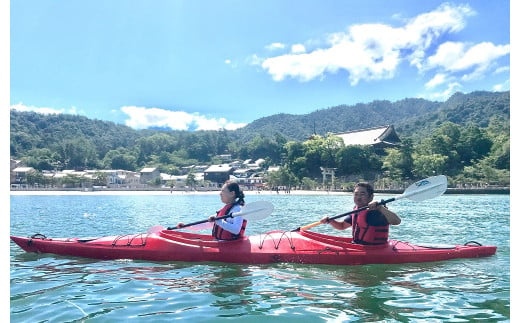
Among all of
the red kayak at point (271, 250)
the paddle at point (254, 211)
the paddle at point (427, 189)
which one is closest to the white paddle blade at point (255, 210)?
the paddle at point (254, 211)

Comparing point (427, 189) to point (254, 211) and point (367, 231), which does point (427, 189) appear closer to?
point (367, 231)

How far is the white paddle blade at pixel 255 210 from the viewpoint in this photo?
276 inches

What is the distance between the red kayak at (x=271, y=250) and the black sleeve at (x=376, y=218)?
409 mm

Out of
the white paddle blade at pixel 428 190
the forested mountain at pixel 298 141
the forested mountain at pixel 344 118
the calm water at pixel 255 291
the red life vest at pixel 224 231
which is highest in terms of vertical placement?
the forested mountain at pixel 344 118

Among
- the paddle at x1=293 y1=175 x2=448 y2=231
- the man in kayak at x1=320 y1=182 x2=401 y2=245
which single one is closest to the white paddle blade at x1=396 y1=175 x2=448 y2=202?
the paddle at x1=293 y1=175 x2=448 y2=231

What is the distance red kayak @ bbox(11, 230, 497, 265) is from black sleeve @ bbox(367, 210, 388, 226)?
409 millimetres

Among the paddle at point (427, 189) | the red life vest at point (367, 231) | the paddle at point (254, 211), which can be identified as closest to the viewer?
the red life vest at point (367, 231)

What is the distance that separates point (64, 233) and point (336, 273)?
9484mm

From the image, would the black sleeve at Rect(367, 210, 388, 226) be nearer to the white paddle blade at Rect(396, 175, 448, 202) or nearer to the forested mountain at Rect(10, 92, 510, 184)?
the white paddle blade at Rect(396, 175, 448, 202)

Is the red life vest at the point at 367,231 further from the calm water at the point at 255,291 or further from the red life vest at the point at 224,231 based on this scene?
the red life vest at the point at 224,231

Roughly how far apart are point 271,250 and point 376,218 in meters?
1.77

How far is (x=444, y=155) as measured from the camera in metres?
49.3

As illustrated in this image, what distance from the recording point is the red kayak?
22.1ft
